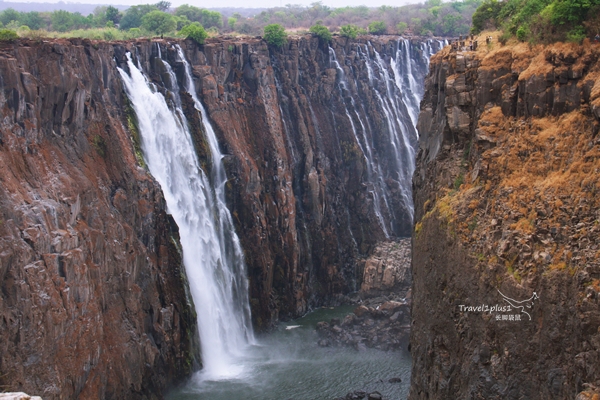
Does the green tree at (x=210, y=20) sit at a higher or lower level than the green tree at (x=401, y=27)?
higher

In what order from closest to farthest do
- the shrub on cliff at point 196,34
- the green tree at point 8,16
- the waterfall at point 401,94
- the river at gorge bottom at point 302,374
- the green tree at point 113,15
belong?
the river at gorge bottom at point 302,374 → the shrub on cliff at point 196,34 → the waterfall at point 401,94 → the green tree at point 8,16 → the green tree at point 113,15

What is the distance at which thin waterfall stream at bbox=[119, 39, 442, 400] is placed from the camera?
4019cm

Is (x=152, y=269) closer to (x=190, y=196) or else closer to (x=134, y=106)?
(x=190, y=196)

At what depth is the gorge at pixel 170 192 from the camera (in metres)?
32.1

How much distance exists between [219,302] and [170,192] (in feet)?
26.8

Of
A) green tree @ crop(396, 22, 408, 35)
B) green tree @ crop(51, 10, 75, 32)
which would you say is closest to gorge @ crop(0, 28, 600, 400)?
green tree @ crop(51, 10, 75, 32)

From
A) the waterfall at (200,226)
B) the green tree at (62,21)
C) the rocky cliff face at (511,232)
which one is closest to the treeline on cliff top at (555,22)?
the rocky cliff face at (511,232)

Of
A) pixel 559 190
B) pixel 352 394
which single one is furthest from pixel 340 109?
pixel 559 190

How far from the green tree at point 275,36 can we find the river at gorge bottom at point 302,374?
1093 inches

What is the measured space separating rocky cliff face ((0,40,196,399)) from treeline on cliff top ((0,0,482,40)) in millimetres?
4075

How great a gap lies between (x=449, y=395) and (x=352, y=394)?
39.3 ft

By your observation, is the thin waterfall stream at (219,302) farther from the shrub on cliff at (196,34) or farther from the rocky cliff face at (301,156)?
the shrub on cliff at (196,34)

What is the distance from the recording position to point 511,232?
82.6ft

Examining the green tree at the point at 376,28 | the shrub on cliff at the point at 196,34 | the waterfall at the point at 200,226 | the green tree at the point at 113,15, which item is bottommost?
the waterfall at the point at 200,226
